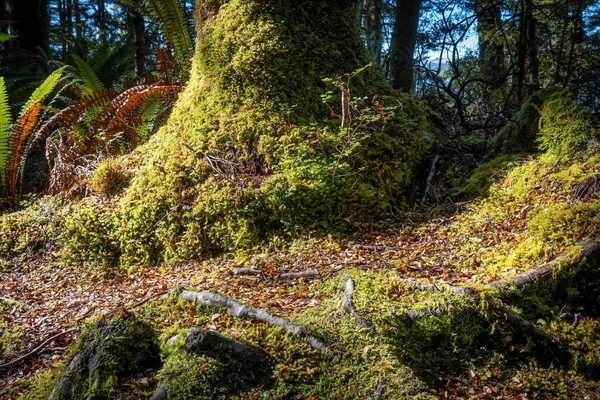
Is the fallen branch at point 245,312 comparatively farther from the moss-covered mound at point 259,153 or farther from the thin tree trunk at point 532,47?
the thin tree trunk at point 532,47

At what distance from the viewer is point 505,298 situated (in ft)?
8.46

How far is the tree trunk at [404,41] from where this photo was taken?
679 centimetres

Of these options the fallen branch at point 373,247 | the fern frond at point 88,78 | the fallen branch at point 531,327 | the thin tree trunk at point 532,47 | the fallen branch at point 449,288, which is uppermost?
the thin tree trunk at point 532,47

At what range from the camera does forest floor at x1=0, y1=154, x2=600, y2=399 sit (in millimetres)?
2748

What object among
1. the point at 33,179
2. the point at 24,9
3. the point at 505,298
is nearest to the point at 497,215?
the point at 505,298

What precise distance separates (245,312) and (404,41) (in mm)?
6011

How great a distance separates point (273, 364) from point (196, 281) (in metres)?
1.40

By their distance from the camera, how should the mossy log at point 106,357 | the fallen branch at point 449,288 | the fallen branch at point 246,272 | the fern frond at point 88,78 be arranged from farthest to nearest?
1. the fern frond at point 88,78
2. the fallen branch at point 246,272
3. the fallen branch at point 449,288
4. the mossy log at point 106,357

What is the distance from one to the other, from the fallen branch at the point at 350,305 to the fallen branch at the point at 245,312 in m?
0.29

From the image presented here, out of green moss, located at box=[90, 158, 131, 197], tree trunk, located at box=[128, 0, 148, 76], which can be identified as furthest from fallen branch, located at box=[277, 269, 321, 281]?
tree trunk, located at box=[128, 0, 148, 76]

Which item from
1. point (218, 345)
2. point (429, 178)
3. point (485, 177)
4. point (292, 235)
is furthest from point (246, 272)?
point (485, 177)

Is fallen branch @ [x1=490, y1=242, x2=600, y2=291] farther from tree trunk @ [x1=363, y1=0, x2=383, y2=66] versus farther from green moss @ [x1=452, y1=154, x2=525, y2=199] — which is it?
tree trunk @ [x1=363, y1=0, x2=383, y2=66]

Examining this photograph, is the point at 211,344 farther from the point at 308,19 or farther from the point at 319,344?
the point at 308,19

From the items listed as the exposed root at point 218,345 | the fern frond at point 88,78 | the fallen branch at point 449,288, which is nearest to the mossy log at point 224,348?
the exposed root at point 218,345
